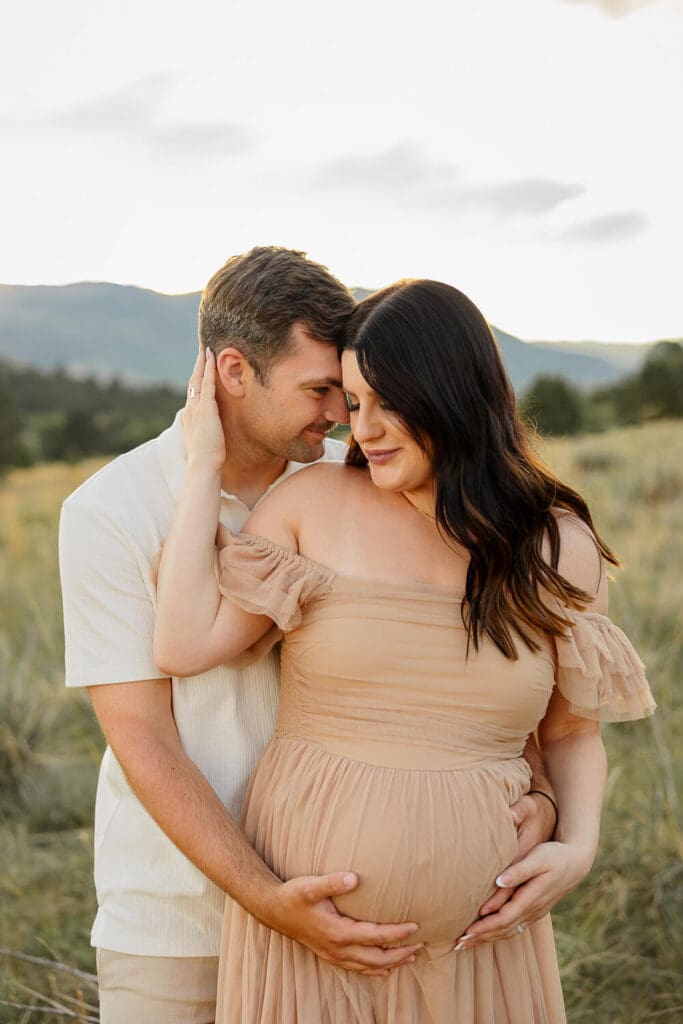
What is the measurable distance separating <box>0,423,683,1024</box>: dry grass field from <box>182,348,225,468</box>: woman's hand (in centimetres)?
96

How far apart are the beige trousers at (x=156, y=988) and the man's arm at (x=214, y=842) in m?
0.33

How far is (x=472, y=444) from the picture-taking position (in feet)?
7.86

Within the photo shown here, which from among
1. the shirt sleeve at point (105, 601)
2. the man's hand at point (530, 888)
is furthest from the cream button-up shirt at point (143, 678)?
the man's hand at point (530, 888)

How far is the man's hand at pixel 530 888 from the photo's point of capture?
230cm

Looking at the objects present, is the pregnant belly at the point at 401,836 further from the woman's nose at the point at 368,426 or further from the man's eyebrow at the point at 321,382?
the man's eyebrow at the point at 321,382

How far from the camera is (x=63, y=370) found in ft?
83.8

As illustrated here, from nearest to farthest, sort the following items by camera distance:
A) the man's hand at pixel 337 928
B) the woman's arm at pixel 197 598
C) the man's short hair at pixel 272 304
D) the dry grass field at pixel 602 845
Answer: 1. the man's hand at pixel 337 928
2. the woman's arm at pixel 197 598
3. the man's short hair at pixel 272 304
4. the dry grass field at pixel 602 845

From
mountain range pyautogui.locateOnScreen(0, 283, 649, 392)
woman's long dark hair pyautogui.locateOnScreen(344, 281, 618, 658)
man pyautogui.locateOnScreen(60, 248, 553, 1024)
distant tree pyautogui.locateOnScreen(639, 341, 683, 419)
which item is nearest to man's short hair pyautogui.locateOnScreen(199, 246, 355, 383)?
man pyautogui.locateOnScreen(60, 248, 553, 1024)

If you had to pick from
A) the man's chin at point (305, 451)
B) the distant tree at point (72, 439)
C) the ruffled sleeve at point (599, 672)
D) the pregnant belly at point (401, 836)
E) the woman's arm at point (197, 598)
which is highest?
the man's chin at point (305, 451)

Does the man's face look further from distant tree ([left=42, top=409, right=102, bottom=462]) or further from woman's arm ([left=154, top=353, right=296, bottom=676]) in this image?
distant tree ([left=42, top=409, right=102, bottom=462])

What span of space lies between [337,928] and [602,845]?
2611mm

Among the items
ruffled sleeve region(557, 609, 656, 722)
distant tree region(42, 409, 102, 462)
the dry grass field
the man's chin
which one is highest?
the man's chin

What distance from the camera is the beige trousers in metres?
2.54

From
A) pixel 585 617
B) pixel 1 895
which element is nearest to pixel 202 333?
pixel 585 617
